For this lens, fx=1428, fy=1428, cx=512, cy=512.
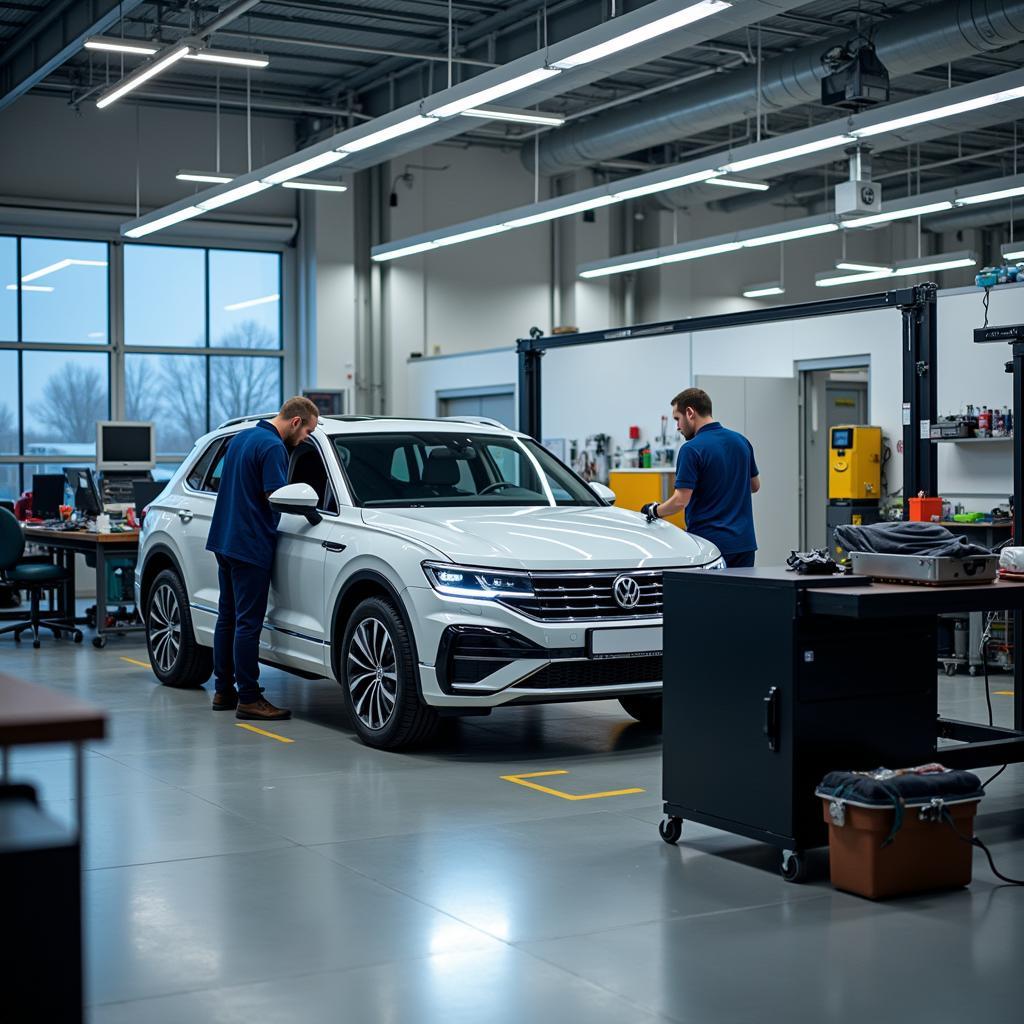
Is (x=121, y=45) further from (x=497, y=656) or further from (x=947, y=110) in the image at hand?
(x=497, y=656)

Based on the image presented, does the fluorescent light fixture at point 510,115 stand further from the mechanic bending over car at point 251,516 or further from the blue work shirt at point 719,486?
the blue work shirt at point 719,486

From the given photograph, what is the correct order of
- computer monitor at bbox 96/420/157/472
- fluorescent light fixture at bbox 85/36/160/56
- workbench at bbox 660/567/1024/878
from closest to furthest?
workbench at bbox 660/567/1024/878 < fluorescent light fixture at bbox 85/36/160/56 < computer monitor at bbox 96/420/157/472

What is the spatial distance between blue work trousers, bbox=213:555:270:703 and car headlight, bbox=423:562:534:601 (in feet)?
4.92

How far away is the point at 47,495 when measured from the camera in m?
13.5

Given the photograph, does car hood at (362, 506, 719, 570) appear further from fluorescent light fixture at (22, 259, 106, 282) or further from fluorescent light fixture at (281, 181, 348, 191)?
fluorescent light fixture at (22, 259, 106, 282)

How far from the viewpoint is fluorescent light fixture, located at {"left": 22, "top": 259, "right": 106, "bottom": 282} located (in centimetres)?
1748

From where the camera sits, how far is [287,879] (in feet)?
15.0

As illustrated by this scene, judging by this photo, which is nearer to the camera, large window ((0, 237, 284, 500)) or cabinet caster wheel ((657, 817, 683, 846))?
cabinet caster wheel ((657, 817, 683, 846))

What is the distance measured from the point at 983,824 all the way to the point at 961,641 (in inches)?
200

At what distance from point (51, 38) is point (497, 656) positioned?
11.0m

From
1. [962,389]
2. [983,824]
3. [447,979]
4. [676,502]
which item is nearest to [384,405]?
[962,389]

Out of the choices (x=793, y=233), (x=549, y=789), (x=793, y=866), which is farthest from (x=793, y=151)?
(x=793, y=866)

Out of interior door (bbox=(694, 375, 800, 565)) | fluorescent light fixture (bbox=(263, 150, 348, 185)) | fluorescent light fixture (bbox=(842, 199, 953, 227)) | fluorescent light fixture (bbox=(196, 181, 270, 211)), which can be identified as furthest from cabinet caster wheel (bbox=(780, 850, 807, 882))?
fluorescent light fixture (bbox=(842, 199, 953, 227))

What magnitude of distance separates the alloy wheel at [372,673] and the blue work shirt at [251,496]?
925mm
